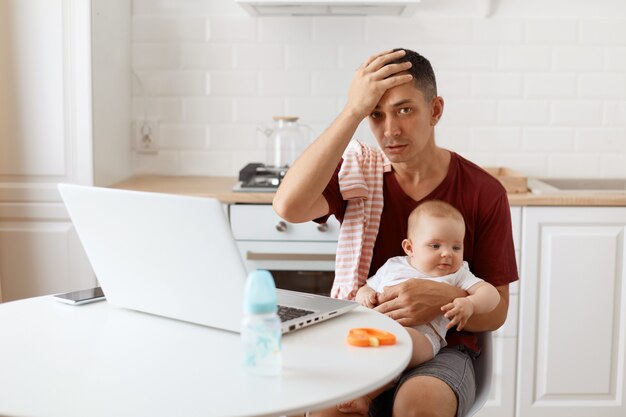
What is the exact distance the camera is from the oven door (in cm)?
276

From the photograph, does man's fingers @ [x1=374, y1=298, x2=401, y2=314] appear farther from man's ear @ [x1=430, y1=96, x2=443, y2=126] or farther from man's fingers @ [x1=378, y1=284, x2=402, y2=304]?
man's ear @ [x1=430, y1=96, x2=443, y2=126]

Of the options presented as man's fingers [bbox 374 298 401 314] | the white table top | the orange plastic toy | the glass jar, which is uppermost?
the glass jar

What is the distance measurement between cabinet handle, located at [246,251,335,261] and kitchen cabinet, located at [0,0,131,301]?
1.92 ft

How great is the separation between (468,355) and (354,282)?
30cm

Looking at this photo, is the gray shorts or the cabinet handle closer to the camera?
the gray shorts

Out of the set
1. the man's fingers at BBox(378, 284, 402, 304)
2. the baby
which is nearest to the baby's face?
the baby

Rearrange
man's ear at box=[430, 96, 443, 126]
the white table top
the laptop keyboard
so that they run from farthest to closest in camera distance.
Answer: man's ear at box=[430, 96, 443, 126] < the laptop keyboard < the white table top

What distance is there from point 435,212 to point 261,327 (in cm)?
73

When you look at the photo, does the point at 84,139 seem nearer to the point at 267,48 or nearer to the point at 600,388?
the point at 267,48

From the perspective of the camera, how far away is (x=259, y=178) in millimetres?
2990

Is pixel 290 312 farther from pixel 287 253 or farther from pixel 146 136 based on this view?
pixel 146 136

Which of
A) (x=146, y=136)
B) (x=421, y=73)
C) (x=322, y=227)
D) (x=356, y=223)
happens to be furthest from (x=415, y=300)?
(x=146, y=136)

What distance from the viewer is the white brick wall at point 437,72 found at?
3264 mm

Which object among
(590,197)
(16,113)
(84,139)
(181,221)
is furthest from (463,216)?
(16,113)
